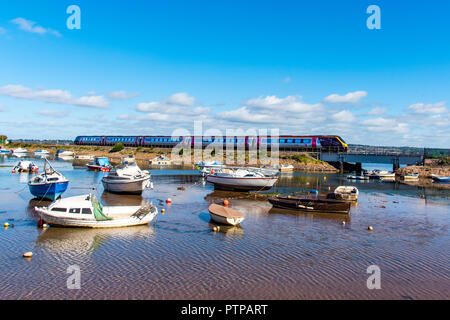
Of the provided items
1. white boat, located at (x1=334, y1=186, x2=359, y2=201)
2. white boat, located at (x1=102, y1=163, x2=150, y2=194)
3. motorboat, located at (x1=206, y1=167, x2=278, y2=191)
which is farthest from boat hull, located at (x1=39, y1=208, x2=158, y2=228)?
white boat, located at (x1=334, y1=186, x2=359, y2=201)

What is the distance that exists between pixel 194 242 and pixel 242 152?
77071 mm

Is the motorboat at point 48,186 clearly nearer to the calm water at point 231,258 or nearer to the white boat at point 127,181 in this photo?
the calm water at point 231,258

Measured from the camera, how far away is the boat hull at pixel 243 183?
38188 millimetres

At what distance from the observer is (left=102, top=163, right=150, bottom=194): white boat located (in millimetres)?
33287

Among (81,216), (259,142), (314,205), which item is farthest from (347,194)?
(259,142)

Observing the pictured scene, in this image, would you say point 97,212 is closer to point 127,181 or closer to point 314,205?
point 127,181

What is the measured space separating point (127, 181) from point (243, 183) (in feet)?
42.1

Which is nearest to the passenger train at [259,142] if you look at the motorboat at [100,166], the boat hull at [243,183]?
the motorboat at [100,166]

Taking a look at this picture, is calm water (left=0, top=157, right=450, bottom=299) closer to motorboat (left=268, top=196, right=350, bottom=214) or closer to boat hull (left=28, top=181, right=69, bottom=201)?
motorboat (left=268, top=196, right=350, bottom=214)

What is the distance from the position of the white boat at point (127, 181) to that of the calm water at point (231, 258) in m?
8.53

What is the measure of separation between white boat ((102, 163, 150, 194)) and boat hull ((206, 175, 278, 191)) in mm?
9188
